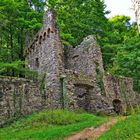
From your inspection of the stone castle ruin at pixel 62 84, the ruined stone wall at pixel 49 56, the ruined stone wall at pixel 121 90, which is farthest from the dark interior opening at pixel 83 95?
the ruined stone wall at pixel 49 56

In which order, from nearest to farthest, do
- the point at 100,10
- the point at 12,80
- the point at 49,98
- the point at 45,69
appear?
the point at 12,80, the point at 49,98, the point at 45,69, the point at 100,10

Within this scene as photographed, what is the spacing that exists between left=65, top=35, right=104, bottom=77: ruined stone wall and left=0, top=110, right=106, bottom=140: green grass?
260 inches

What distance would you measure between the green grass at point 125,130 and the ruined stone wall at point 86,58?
1075 cm

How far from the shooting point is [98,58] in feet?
88.0

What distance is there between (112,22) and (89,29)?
6.68 m

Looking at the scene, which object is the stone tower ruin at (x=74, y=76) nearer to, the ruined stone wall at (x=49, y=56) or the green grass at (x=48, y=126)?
the ruined stone wall at (x=49, y=56)

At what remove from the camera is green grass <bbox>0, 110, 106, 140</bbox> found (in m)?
16.2

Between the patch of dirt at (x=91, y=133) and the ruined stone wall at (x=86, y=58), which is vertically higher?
the ruined stone wall at (x=86, y=58)

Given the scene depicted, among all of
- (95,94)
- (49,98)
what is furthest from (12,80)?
(95,94)

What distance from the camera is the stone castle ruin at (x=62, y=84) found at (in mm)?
20750

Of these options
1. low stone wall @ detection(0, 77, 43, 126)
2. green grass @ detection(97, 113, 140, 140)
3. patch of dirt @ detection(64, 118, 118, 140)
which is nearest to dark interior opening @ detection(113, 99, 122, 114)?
low stone wall @ detection(0, 77, 43, 126)

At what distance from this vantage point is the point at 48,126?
1806 cm

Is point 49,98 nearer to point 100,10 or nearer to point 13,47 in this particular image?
point 13,47

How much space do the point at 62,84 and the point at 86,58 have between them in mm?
4188
